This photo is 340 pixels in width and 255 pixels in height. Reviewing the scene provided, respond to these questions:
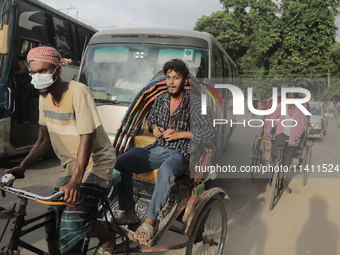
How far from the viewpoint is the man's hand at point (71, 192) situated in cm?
191

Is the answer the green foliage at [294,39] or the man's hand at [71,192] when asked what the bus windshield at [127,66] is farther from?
the green foliage at [294,39]

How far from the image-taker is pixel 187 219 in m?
2.65

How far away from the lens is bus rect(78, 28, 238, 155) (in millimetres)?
5730

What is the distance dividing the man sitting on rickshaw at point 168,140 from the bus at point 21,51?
3.47 m

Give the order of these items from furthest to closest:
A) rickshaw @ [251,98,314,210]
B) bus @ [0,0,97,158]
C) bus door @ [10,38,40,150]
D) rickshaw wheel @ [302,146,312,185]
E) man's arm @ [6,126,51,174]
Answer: bus door @ [10,38,40,150], rickshaw wheel @ [302,146,312,185], bus @ [0,0,97,158], rickshaw @ [251,98,314,210], man's arm @ [6,126,51,174]

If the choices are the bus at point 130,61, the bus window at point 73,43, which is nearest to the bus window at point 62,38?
the bus window at point 73,43

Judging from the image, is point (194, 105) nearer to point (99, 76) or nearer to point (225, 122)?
point (99, 76)

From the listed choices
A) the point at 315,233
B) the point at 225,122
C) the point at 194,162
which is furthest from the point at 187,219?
the point at 225,122

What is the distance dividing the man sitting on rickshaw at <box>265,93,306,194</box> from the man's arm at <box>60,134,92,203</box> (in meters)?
4.18

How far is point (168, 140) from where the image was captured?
315 centimetres

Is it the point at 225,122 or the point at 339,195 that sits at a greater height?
the point at 225,122

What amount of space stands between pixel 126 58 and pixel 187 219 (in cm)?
403

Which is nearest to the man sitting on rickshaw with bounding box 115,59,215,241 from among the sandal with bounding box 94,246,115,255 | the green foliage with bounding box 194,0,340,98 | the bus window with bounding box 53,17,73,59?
the sandal with bounding box 94,246,115,255

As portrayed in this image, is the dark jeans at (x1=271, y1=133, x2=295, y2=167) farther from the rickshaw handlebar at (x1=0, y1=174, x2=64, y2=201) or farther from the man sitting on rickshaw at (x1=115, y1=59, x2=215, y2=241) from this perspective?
the rickshaw handlebar at (x1=0, y1=174, x2=64, y2=201)
